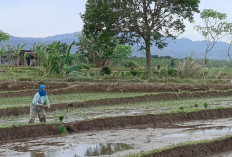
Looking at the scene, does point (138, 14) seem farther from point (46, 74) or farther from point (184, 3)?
point (46, 74)

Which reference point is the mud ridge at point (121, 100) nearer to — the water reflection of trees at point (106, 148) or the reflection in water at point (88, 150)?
the reflection in water at point (88, 150)

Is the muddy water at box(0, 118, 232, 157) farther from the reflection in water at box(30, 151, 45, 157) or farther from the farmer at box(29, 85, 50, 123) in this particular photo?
the farmer at box(29, 85, 50, 123)

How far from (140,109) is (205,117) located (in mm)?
2516

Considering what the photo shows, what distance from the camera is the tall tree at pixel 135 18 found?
90.1 feet

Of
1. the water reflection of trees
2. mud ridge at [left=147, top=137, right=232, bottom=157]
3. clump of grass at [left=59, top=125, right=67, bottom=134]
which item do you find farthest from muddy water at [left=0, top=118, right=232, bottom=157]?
mud ridge at [left=147, top=137, right=232, bottom=157]

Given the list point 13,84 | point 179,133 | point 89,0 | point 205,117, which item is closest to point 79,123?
point 179,133

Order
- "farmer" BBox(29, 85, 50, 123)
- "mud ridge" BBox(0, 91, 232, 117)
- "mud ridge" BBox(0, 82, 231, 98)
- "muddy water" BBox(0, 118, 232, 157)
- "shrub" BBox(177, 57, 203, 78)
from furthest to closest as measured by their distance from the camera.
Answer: "shrub" BBox(177, 57, 203, 78), "mud ridge" BBox(0, 82, 231, 98), "mud ridge" BBox(0, 91, 232, 117), "farmer" BBox(29, 85, 50, 123), "muddy water" BBox(0, 118, 232, 157)

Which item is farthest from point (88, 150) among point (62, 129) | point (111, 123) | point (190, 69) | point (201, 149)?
point (190, 69)

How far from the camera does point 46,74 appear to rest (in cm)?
2575

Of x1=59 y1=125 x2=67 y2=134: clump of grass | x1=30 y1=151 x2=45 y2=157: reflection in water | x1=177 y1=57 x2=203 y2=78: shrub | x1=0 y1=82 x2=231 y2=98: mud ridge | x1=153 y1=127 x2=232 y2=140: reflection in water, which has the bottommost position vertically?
x1=153 y1=127 x2=232 y2=140: reflection in water

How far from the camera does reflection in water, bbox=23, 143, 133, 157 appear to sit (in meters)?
8.92

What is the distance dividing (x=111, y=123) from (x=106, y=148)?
10.7ft

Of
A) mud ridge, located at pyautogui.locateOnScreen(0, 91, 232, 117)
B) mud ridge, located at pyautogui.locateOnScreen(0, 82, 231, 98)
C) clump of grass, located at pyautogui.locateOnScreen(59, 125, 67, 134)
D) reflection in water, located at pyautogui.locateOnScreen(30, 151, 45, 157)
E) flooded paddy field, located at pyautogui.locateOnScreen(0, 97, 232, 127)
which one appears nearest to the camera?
reflection in water, located at pyautogui.locateOnScreen(30, 151, 45, 157)

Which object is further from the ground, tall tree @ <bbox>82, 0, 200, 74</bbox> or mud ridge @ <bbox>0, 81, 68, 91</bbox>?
Result: tall tree @ <bbox>82, 0, 200, 74</bbox>
